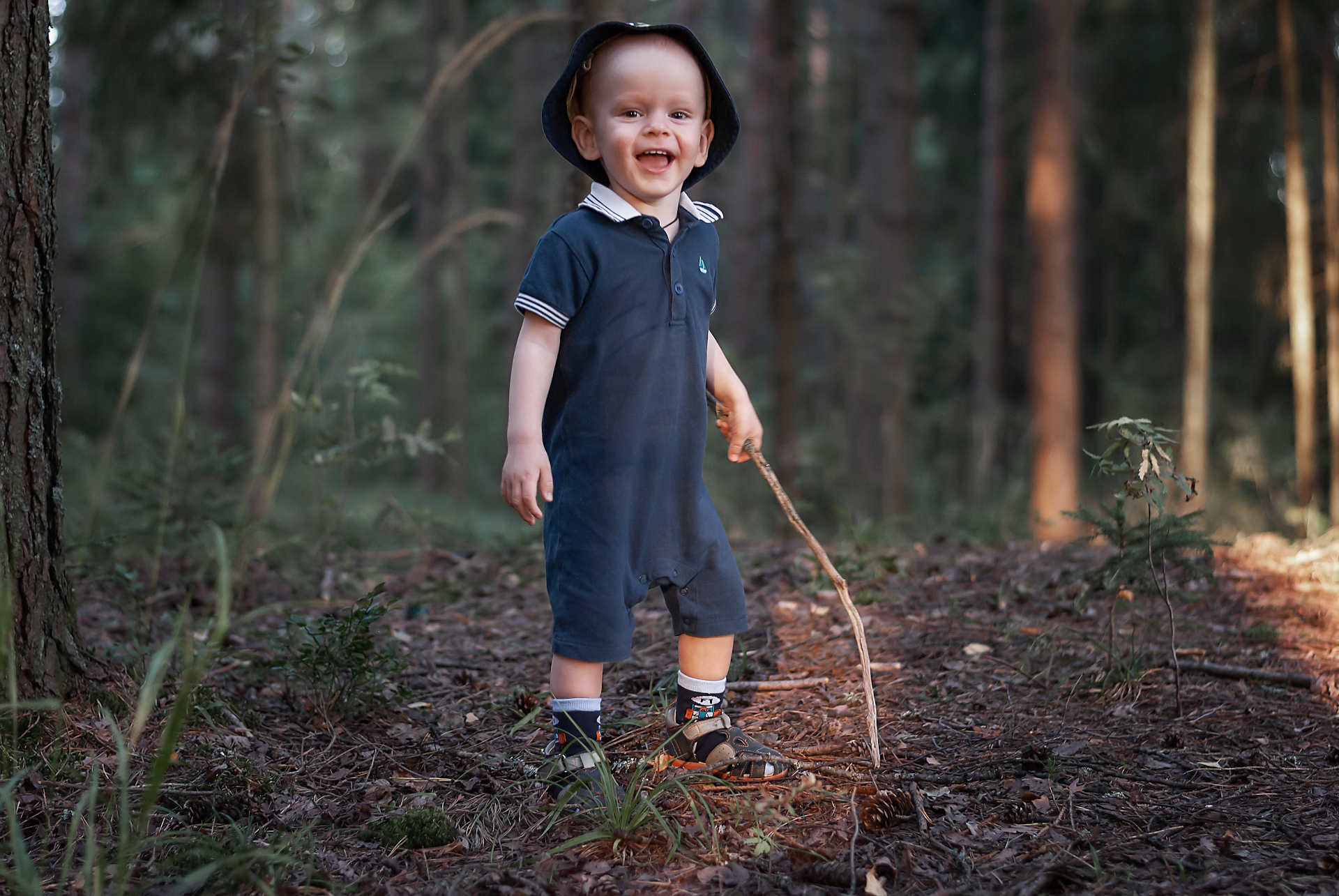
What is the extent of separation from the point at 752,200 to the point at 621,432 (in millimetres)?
12631

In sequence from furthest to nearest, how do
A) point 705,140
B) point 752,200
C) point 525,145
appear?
point 525,145, point 752,200, point 705,140

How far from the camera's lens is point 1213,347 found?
51.8 ft

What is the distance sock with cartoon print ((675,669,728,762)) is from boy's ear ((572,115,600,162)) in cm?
132

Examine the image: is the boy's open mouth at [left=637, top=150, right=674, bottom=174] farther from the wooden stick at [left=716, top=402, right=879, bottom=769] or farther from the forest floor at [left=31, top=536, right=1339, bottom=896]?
the forest floor at [left=31, top=536, right=1339, bottom=896]

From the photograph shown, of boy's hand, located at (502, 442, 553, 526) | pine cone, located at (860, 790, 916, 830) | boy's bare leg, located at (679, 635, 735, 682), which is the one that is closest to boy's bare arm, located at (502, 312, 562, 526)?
boy's hand, located at (502, 442, 553, 526)

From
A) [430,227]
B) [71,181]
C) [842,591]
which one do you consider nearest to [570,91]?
[842,591]

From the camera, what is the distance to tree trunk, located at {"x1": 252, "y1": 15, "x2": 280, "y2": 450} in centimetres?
827

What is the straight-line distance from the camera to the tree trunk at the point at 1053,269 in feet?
30.2

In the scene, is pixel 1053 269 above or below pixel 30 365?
above

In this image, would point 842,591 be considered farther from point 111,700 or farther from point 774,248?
point 774,248

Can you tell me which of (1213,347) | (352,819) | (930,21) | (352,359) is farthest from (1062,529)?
(930,21)

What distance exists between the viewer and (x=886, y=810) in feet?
6.88

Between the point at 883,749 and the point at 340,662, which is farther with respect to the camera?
the point at 340,662

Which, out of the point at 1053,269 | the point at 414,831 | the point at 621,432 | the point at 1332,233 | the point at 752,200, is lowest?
the point at 414,831
